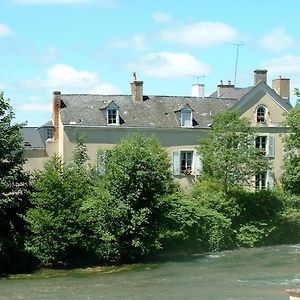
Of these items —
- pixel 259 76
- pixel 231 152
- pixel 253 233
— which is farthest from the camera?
pixel 259 76

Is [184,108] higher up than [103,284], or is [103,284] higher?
[184,108]

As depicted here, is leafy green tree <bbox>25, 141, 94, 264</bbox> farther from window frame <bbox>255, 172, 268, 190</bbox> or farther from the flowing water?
window frame <bbox>255, 172, 268, 190</bbox>

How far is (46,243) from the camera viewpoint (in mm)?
38125

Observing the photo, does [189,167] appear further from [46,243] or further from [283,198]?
[46,243]

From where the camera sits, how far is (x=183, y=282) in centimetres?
3431

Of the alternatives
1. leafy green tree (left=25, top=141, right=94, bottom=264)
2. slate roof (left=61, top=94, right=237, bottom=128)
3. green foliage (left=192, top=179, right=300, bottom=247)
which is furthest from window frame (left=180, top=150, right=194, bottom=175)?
leafy green tree (left=25, top=141, right=94, bottom=264)

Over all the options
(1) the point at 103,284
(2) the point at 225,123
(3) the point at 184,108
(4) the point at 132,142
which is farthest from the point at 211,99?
(1) the point at 103,284

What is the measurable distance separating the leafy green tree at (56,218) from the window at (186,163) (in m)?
11.6

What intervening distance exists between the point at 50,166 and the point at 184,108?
14.5 metres

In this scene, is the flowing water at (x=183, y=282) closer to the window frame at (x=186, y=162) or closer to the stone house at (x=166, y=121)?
the window frame at (x=186, y=162)

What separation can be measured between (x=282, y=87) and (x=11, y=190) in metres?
24.1

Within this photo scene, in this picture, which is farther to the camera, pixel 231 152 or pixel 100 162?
pixel 100 162

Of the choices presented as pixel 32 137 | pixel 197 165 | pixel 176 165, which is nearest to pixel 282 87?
pixel 197 165

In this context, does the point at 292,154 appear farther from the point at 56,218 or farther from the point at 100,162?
the point at 56,218
